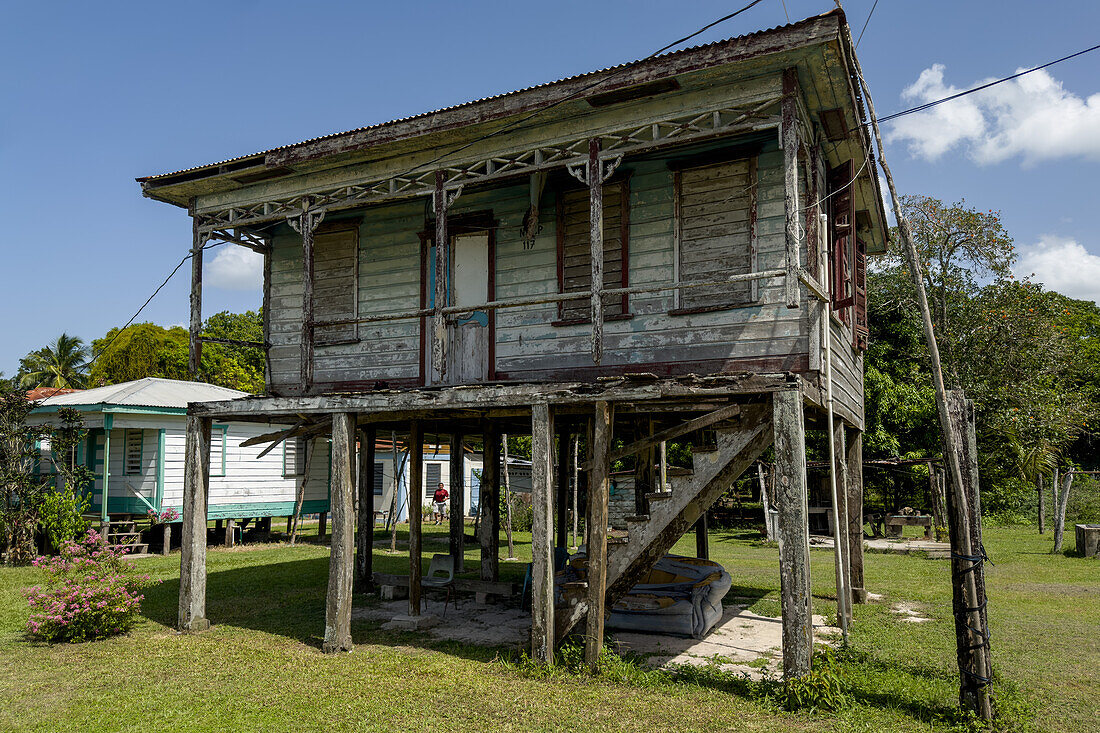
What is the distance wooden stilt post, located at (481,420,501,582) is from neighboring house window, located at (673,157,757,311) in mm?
5962

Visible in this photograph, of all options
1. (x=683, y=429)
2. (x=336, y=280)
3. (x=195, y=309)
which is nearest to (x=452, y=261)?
(x=336, y=280)

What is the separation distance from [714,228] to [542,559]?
450 cm

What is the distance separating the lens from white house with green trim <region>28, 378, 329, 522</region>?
19812 millimetres

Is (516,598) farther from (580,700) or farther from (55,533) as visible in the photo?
(55,533)

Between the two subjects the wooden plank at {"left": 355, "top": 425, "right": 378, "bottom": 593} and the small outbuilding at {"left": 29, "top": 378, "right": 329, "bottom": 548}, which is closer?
the wooden plank at {"left": 355, "top": 425, "right": 378, "bottom": 593}

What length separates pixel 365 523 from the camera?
49.0 feet

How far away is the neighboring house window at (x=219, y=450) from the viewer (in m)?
21.5

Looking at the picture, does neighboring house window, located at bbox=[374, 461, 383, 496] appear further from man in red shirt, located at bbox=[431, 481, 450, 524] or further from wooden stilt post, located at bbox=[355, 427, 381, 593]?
wooden stilt post, located at bbox=[355, 427, 381, 593]

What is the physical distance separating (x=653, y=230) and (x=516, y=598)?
6758mm

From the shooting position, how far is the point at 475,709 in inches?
293

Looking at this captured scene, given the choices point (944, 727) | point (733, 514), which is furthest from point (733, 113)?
point (733, 514)

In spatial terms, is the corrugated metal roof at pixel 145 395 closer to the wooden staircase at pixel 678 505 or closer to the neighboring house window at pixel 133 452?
the neighboring house window at pixel 133 452

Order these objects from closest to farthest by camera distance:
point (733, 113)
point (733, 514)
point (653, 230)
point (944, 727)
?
point (944, 727), point (733, 113), point (653, 230), point (733, 514)

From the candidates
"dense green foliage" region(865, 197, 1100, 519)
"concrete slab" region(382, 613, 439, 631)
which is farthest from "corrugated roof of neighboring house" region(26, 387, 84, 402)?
"dense green foliage" region(865, 197, 1100, 519)
